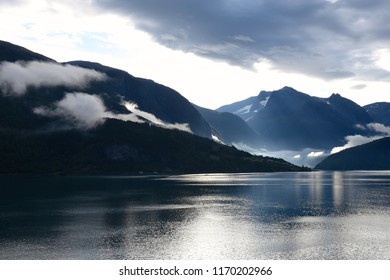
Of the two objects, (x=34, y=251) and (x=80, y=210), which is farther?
(x=80, y=210)

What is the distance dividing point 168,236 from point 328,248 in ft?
138

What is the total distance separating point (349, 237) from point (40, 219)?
101774mm

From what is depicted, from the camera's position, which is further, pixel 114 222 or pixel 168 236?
pixel 114 222

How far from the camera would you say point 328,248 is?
10556 cm

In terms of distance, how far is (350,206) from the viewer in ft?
650

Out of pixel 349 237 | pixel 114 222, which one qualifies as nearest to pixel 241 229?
pixel 349 237
